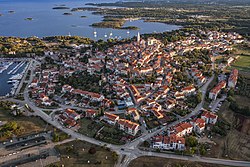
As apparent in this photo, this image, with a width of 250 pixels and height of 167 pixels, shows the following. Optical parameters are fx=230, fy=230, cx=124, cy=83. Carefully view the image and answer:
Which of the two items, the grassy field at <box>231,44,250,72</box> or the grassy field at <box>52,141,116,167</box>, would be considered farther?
the grassy field at <box>231,44,250,72</box>

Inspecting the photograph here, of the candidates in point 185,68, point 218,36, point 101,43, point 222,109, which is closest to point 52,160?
point 222,109

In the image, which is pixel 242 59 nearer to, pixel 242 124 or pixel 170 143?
pixel 242 124

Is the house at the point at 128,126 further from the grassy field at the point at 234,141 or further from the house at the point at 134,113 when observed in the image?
the grassy field at the point at 234,141

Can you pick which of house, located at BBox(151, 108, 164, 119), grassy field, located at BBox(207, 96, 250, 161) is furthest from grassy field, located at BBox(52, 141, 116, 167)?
grassy field, located at BBox(207, 96, 250, 161)

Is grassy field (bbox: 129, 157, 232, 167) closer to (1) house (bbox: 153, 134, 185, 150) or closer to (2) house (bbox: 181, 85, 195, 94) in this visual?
(1) house (bbox: 153, 134, 185, 150)

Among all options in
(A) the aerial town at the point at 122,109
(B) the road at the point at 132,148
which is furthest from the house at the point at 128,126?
(B) the road at the point at 132,148

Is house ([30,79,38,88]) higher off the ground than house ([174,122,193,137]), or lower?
higher

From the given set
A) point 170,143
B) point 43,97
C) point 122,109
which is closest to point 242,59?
point 122,109
